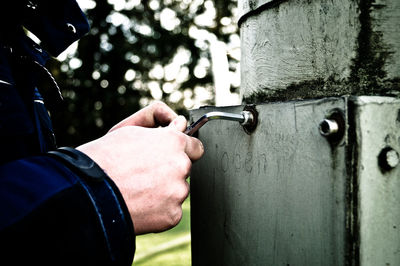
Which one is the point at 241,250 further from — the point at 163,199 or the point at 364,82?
the point at 364,82

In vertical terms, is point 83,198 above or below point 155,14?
below

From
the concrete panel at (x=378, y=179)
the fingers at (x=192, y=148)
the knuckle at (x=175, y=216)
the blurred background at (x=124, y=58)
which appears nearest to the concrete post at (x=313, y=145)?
the concrete panel at (x=378, y=179)

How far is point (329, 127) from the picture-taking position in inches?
26.0

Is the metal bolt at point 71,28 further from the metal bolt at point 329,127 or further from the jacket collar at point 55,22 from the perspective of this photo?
the metal bolt at point 329,127

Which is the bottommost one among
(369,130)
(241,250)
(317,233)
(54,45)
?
(241,250)

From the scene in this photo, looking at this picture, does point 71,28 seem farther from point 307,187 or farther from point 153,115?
point 307,187

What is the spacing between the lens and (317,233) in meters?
0.72

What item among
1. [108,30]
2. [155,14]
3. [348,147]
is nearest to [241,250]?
[348,147]

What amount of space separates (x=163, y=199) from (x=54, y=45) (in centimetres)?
70

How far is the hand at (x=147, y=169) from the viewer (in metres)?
0.74

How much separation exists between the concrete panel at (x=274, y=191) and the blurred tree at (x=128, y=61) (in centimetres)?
893

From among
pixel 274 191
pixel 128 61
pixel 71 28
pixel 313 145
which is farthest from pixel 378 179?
pixel 128 61

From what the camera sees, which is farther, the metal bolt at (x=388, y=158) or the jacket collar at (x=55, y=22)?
the jacket collar at (x=55, y=22)

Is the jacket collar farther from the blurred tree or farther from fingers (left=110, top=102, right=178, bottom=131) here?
the blurred tree
